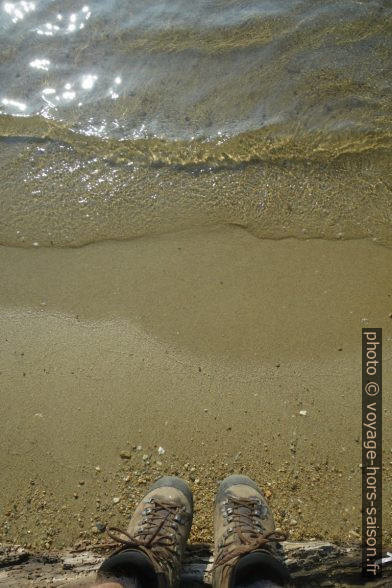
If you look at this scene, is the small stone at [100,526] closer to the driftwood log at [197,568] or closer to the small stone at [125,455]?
the driftwood log at [197,568]

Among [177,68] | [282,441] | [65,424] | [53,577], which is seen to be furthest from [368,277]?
[177,68]

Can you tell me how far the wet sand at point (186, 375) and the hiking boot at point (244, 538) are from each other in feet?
0.50

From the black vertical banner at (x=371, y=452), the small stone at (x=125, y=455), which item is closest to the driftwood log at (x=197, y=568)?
the black vertical banner at (x=371, y=452)

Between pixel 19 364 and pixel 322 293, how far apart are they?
2.30m

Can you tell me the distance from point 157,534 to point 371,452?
1406 millimetres

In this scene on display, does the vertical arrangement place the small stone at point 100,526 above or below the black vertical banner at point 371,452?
below

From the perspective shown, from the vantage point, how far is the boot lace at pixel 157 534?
2496 millimetres

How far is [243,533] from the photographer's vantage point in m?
2.71

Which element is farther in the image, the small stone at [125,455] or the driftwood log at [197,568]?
the small stone at [125,455]

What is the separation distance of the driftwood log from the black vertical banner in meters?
0.08

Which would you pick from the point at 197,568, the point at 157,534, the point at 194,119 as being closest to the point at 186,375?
the point at 157,534

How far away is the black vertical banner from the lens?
2680 mm

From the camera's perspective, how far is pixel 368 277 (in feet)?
13.0

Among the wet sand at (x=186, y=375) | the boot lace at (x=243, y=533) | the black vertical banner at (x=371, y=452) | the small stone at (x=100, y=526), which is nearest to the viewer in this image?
the boot lace at (x=243, y=533)
